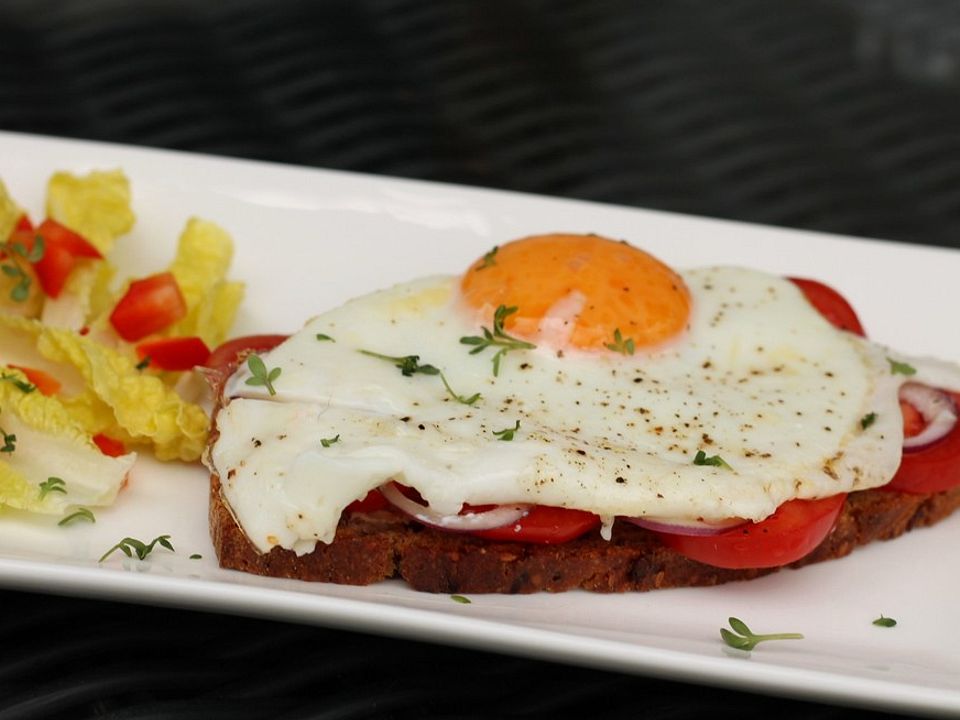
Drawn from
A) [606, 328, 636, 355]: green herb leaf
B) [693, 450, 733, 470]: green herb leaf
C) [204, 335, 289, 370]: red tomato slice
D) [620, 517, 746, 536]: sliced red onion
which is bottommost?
[620, 517, 746, 536]: sliced red onion

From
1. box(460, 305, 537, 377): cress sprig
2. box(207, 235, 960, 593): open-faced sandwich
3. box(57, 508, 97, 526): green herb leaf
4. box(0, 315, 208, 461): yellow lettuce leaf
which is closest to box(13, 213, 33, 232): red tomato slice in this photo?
box(0, 315, 208, 461): yellow lettuce leaf

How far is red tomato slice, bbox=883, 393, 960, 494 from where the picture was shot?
461 centimetres

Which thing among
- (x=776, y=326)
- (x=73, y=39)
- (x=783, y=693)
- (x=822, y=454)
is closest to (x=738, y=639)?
(x=783, y=693)

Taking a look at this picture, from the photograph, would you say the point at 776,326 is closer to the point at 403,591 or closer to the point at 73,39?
the point at 403,591

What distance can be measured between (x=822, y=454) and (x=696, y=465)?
406 mm

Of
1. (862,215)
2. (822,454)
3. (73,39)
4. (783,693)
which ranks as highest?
(73,39)

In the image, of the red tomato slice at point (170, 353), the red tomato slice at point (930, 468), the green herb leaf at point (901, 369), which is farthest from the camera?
the red tomato slice at point (170, 353)

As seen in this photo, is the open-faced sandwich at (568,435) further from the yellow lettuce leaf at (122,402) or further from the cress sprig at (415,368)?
the yellow lettuce leaf at (122,402)

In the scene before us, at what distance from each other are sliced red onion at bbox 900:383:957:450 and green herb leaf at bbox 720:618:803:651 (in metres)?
0.88

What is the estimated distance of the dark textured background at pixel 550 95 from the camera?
677 cm

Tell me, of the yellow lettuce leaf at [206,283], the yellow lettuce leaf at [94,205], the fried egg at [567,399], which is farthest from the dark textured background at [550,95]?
the fried egg at [567,399]

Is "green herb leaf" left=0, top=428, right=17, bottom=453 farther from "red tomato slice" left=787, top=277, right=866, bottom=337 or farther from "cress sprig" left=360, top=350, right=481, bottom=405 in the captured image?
Result: "red tomato slice" left=787, top=277, right=866, bottom=337

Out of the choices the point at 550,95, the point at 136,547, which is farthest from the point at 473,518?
the point at 550,95

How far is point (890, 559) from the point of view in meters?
4.59
